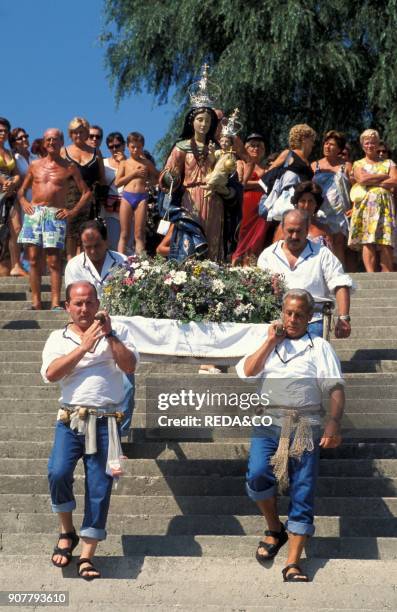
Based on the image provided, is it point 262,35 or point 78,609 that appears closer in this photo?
point 78,609

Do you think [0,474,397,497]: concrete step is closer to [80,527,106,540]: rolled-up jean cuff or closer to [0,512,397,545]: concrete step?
[0,512,397,545]: concrete step

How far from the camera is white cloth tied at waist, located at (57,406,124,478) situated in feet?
23.3

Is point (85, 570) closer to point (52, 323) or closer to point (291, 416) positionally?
point (291, 416)

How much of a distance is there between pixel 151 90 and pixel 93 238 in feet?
44.6

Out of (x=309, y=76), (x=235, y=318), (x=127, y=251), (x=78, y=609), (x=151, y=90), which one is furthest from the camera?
(x=151, y=90)

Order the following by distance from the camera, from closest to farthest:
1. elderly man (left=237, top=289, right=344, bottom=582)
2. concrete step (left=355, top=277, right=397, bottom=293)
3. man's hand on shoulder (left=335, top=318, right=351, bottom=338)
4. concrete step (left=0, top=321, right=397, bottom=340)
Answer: elderly man (left=237, top=289, right=344, bottom=582) < man's hand on shoulder (left=335, top=318, right=351, bottom=338) < concrete step (left=0, top=321, right=397, bottom=340) < concrete step (left=355, top=277, right=397, bottom=293)

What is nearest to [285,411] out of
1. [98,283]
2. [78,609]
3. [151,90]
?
[78,609]

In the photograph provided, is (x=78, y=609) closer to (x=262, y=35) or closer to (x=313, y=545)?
(x=313, y=545)

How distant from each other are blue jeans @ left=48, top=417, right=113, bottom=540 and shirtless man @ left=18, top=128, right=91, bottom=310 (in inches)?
212

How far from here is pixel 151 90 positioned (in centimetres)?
2270

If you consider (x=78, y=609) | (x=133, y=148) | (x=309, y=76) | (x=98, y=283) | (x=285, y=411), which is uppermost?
(x=309, y=76)

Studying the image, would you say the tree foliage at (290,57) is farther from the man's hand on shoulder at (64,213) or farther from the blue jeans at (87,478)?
the blue jeans at (87,478)

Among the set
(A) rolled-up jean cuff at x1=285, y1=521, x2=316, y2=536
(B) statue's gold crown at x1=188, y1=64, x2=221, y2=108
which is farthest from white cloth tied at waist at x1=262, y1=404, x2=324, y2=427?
(B) statue's gold crown at x1=188, y1=64, x2=221, y2=108

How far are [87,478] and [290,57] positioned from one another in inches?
560
